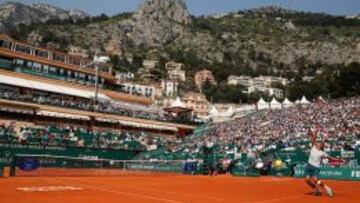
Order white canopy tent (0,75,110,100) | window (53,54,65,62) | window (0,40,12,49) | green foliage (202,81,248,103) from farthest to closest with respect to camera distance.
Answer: green foliage (202,81,248,103) → window (53,54,65,62) → window (0,40,12,49) → white canopy tent (0,75,110,100)

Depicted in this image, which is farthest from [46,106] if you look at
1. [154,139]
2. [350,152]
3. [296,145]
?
[350,152]

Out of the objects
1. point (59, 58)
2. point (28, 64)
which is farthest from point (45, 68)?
point (59, 58)

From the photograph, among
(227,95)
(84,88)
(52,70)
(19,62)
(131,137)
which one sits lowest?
(131,137)

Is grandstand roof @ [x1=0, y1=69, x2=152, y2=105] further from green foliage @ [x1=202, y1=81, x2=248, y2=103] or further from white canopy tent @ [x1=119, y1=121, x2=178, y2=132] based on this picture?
green foliage @ [x1=202, y1=81, x2=248, y2=103]

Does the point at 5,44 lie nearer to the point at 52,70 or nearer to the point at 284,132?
the point at 52,70

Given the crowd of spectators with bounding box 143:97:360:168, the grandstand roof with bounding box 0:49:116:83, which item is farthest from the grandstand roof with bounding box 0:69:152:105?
the crowd of spectators with bounding box 143:97:360:168

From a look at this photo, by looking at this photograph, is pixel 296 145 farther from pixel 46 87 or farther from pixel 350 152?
pixel 46 87

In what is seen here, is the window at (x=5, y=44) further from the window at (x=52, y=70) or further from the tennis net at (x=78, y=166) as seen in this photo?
the tennis net at (x=78, y=166)

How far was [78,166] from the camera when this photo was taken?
122 ft

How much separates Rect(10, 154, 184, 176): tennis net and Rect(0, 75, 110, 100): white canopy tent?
27355 millimetres

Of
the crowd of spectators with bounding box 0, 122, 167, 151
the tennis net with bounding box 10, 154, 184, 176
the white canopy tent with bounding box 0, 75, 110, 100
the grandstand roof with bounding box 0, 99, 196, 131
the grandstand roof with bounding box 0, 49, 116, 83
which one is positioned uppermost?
the grandstand roof with bounding box 0, 49, 116, 83

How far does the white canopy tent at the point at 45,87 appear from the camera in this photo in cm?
6325

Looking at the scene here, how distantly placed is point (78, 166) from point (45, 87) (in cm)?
3436

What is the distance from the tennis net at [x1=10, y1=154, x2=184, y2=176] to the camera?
29.1m
